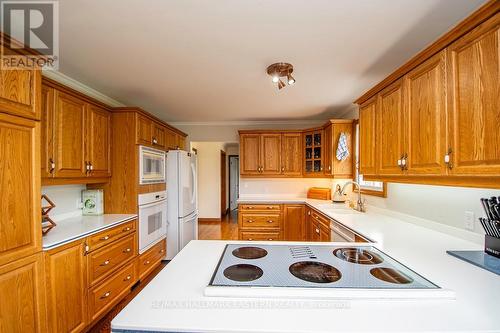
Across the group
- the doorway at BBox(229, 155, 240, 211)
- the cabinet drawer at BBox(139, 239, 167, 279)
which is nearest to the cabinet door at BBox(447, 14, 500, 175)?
the cabinet drawer at BBox(139, 239, 167, 279)

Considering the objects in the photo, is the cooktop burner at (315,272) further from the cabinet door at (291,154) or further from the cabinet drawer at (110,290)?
the cabinet door at (291,154)

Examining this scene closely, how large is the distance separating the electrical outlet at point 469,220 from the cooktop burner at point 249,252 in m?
1.43

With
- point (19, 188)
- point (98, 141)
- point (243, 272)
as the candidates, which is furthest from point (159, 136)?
point (243, 272)

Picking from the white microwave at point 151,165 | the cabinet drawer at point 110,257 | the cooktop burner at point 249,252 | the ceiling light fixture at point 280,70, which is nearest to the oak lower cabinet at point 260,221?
the white microwave at point 151,165

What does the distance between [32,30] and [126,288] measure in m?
2.46

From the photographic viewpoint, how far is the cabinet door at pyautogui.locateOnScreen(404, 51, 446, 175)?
1.29 meters

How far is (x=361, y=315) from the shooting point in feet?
2.38

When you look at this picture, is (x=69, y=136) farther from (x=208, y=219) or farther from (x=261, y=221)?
(x=208, y=219)

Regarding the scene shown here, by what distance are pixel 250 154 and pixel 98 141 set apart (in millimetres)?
2322

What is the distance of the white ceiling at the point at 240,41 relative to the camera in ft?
4.43

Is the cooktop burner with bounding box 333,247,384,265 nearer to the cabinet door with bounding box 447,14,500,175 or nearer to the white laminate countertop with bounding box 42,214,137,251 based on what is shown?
the cabinet door with bounding box 447,14,500,175

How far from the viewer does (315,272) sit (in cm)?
101

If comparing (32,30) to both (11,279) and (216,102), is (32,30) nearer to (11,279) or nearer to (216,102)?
(11,279)

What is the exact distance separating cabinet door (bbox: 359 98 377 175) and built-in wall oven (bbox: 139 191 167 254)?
2.51m
